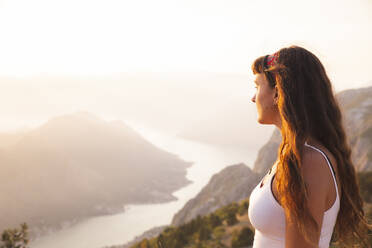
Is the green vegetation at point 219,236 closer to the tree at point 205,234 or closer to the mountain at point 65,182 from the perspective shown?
the tree at point 205,234

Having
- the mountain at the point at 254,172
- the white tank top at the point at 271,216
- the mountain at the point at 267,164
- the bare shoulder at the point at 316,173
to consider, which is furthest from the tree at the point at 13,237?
the mountain at the point at 267,164

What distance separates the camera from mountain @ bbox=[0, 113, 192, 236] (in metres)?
133

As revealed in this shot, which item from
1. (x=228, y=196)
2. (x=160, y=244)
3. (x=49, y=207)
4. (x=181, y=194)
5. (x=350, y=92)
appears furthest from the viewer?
(x=181, y=194)

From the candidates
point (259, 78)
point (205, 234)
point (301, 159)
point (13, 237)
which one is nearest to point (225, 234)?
point (205, 234)

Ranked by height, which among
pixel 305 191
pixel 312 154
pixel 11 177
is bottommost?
pixel 11 177

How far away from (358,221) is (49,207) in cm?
15460

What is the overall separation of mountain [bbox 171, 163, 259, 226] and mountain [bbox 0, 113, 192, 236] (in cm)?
9856

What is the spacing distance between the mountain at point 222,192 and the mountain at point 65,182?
98558 millimetres

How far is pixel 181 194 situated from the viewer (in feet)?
509

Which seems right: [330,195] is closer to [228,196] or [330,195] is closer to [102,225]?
[228,196]

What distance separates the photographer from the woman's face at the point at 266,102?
7.92 feet

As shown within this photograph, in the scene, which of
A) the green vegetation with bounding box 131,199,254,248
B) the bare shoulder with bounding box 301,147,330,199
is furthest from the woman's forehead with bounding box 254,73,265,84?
the green vegetation with bounding box 131,199,254,248

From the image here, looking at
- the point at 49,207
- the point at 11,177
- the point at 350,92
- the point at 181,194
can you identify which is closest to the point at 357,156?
the point at 350,92

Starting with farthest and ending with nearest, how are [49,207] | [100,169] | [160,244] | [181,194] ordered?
1. [100,169]
2. [181,194]
3. [49,207]
4. [160,244]
